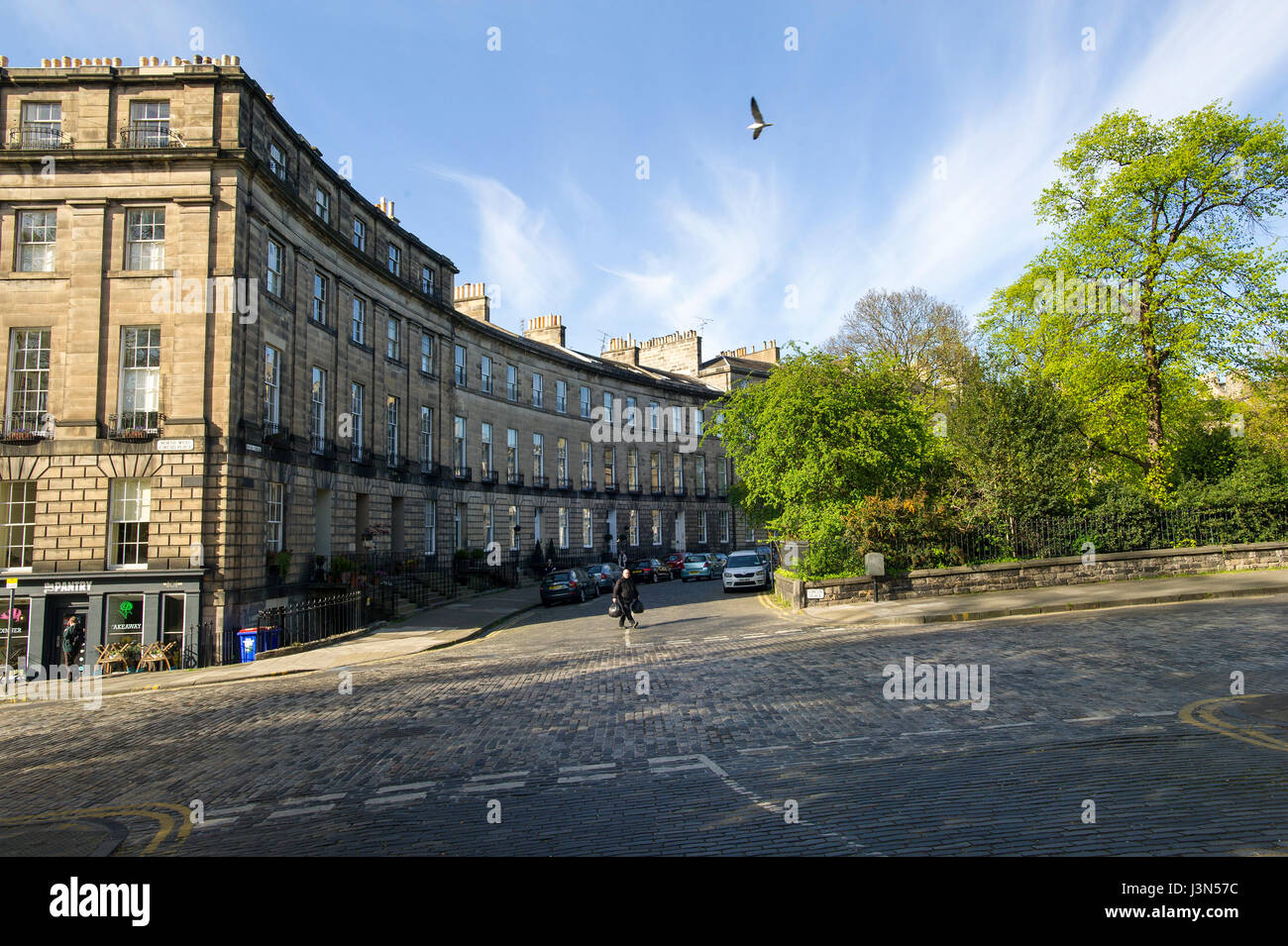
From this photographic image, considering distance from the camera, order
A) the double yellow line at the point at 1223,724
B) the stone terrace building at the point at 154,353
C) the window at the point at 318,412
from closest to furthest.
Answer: the double yellow line at the point at 1223,724 → the stone terrace building at the point at 154,353 → the window at the point at 318,412

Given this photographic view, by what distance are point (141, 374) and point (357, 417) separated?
9.13 m

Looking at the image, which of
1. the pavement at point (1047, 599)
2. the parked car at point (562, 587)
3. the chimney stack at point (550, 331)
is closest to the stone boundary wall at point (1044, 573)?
the pavement at point (1047, 599)

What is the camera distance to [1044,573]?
70.4ft

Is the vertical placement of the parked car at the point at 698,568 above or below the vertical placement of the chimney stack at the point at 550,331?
below

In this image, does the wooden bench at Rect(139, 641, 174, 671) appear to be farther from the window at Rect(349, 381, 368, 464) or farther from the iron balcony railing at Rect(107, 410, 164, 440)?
the window at Rect(349, 381, 368, 464)

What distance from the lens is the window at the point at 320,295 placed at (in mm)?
26422

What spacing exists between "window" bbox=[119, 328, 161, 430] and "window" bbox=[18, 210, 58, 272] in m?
3.12

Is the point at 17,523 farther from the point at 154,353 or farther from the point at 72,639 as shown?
the point at 154,353

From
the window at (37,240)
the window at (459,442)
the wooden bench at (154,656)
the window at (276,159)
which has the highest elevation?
the window at (276,159)

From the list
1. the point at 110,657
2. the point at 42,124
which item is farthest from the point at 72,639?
the point at 42,124

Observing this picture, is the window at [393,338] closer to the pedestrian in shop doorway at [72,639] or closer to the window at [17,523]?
the window at [17,523]

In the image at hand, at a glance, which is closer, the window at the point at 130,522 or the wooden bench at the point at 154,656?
the wooden bench at the point at 154,656

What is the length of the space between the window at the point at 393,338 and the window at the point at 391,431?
191cm

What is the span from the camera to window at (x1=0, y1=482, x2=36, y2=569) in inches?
779
